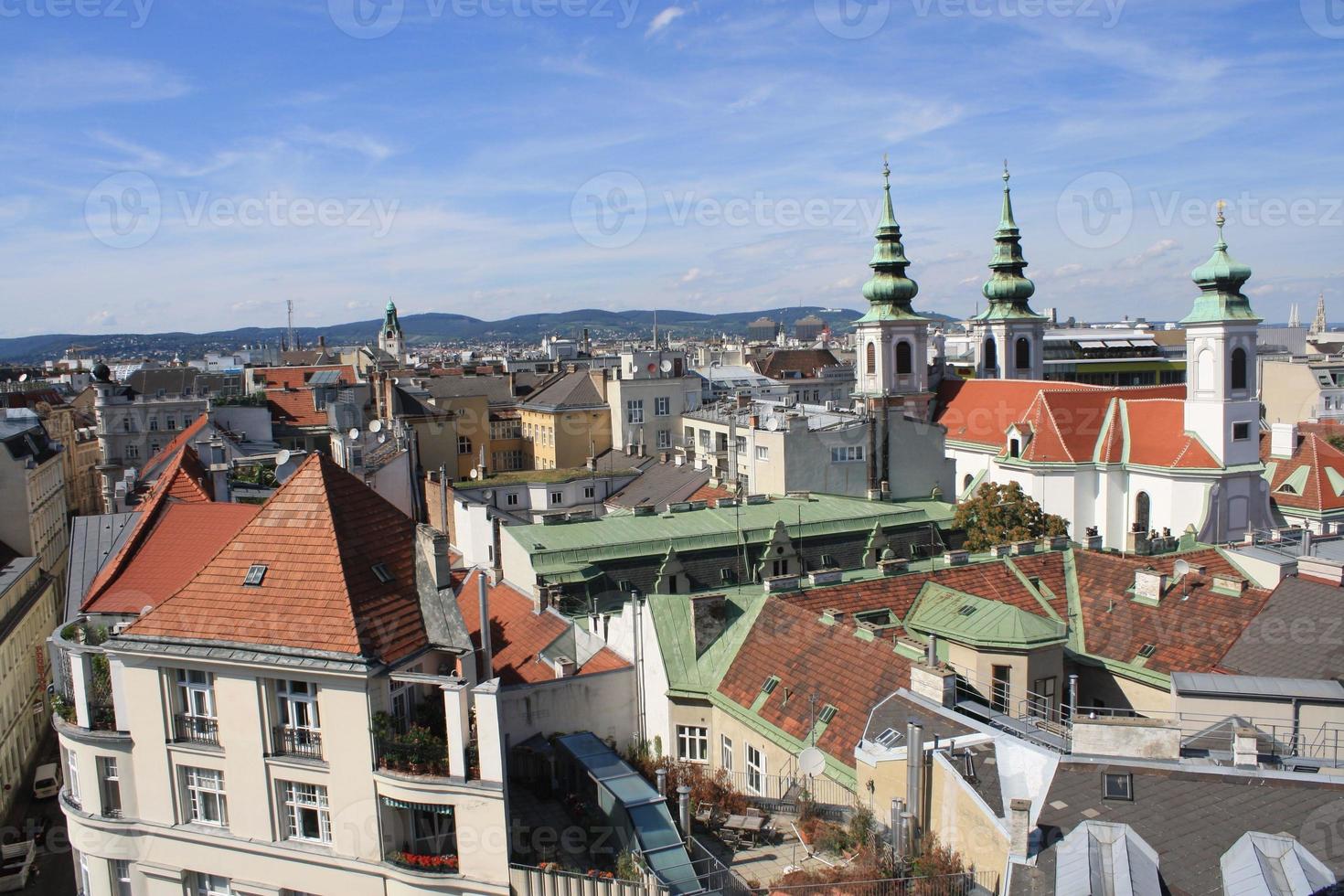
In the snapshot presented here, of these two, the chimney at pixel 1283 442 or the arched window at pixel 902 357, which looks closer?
the chimney at pixel 1283 442

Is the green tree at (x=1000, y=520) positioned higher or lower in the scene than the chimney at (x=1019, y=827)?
lower

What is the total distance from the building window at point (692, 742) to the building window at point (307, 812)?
36.0 feet

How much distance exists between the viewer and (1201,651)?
88.6ft

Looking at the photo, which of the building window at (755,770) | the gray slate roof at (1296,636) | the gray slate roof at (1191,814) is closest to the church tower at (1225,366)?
the gray slate roof at (1296,636)

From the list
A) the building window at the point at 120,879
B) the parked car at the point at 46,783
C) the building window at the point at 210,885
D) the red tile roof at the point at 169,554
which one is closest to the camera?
the building window at the point at 210,885

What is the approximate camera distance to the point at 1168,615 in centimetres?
2895

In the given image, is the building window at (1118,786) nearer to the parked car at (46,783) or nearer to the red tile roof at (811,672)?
the red tile roof at (811,672)

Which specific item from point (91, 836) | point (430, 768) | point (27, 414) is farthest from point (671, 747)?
point (27, 414)

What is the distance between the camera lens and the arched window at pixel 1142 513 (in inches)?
2312

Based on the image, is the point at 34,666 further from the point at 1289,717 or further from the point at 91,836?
the point at 1289,717

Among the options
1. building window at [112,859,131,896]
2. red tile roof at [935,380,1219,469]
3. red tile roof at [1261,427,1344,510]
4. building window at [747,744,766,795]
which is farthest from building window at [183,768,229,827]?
red tile roof at [1261,427,1344,510]

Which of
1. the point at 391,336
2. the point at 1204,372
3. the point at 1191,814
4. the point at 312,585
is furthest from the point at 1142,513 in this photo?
the point at 391,336

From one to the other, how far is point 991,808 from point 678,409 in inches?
2319

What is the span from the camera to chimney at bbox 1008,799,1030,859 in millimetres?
14789
